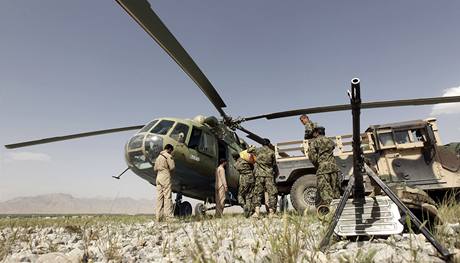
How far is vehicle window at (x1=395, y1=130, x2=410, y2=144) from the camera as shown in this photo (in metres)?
7.17

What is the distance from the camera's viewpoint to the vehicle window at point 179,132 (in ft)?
24.8

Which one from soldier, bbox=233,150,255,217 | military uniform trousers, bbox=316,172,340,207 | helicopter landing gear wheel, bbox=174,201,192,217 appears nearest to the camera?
military uniform trousers, bbox=316,172,340,207

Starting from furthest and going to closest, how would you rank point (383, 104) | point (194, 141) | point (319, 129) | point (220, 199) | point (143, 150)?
point (194, 141), point (220, 199), point (143, 150), point (383, 104), point (319, 129)

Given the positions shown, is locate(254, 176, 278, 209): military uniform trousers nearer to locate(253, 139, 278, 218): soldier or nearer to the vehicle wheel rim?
locate(253, 139, 278, 218): soldier

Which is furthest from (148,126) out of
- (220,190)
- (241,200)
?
(241,200)

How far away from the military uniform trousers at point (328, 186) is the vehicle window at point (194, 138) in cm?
398

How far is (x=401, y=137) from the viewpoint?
7.21m

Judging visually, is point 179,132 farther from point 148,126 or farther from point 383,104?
point 383,104

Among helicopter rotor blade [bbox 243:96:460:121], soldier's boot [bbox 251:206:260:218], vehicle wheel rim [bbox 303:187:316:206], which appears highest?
helicopter rotor blade [bbox 243:96:460:121]

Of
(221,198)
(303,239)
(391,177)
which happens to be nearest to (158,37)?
(303,239)

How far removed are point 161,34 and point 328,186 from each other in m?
3.66

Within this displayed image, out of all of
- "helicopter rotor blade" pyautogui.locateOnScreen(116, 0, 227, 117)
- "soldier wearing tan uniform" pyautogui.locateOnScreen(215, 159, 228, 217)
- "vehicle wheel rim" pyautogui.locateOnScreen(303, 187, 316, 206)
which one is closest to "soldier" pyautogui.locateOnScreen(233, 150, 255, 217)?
"soldier wearing tan uniform" pyautogui.locateOnScreen(215, 159, 228, 217)

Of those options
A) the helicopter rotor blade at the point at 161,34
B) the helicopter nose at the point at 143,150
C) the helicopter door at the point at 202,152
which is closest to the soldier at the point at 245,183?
the helicopter door at the point at 202,152

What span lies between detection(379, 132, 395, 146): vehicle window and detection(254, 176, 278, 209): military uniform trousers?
3.15 metres
